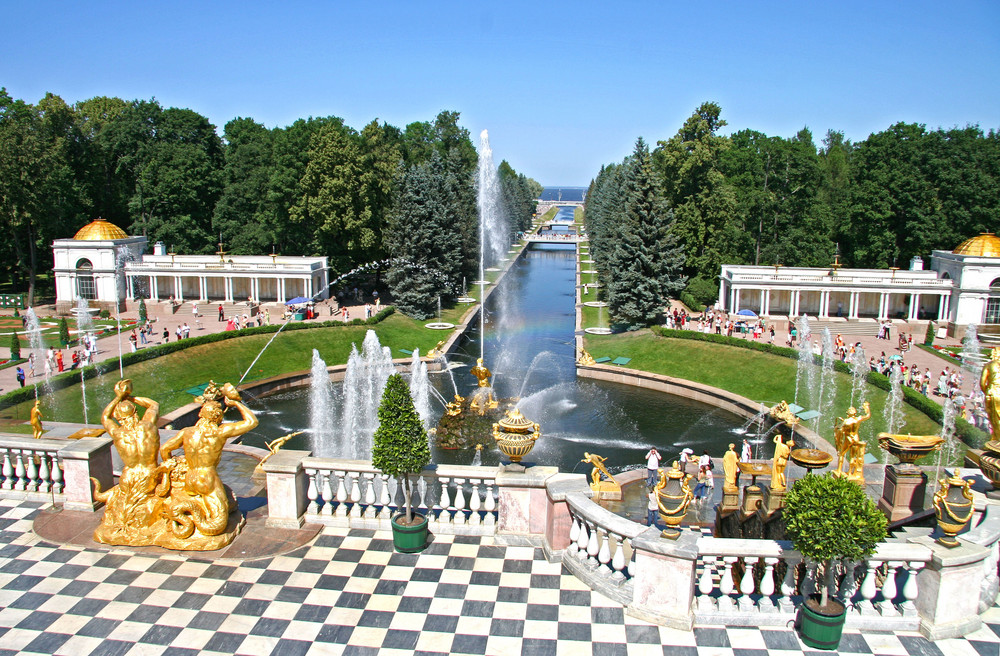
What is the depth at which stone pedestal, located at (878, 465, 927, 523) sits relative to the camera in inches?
479

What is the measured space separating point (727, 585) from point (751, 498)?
20.7 ft

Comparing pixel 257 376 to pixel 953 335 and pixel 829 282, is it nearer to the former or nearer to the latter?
pixel 829 282

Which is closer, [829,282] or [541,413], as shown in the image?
[541,413]

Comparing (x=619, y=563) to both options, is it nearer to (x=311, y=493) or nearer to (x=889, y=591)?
(x=889, y=591)

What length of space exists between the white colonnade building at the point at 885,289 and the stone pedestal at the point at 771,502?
38548 millimetres

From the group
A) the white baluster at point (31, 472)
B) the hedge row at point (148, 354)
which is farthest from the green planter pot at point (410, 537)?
the hedge row at point (148, 354)

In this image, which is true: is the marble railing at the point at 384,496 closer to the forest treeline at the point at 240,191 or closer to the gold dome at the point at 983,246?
the forest treeline at the point at 240,191

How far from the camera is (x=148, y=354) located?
112 ft

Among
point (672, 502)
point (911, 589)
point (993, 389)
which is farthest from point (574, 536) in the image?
point (993, 389)

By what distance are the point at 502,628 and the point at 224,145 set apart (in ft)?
244

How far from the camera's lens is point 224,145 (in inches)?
2913

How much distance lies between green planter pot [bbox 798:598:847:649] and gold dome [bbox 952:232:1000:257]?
154 feet

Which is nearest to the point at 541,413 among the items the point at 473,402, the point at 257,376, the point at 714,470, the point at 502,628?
the point at 473,402

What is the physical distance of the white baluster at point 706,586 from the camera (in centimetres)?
927
